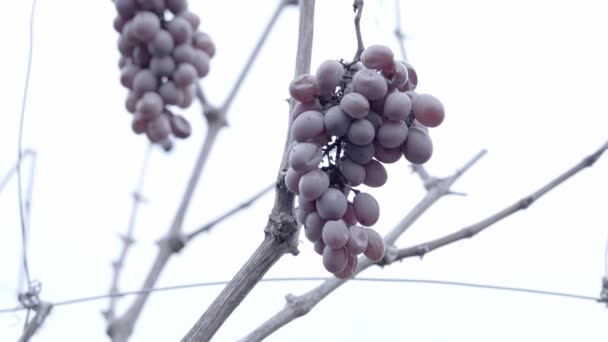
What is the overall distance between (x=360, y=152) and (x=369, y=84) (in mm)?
55

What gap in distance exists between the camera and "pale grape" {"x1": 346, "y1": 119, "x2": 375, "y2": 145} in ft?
1.75

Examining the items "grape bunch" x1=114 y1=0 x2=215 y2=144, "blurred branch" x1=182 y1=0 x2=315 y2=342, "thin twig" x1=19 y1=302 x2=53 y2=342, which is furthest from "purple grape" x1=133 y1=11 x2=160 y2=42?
"blurred branch" x1=182 y1=0 x2=315 y2=342

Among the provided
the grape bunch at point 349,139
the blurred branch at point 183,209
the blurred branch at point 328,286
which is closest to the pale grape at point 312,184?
the grape bunch at point 349,139

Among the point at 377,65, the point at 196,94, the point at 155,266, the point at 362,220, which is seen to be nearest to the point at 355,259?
the point at 362,220

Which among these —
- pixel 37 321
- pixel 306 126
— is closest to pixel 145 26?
pixel 37 321

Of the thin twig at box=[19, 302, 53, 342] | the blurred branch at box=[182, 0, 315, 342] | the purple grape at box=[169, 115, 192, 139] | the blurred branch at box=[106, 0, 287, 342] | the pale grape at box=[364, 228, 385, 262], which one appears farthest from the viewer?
the purple grape at box=[169, 115, 192, 139]

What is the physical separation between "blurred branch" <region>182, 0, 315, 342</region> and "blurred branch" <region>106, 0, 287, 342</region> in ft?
1.40

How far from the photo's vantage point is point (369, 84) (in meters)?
0.53

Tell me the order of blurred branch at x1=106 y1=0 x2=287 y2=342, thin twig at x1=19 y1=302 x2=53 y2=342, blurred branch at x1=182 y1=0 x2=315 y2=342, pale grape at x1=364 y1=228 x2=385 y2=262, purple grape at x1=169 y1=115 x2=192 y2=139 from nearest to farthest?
blurred branch at x1=182 y1=0 x2=315 y2=342 → pale grape at x1=364 y1=228 x2=385 y2=262 → thin twig at x1=19 y1=302 x2=53 y2=342 → blurred branch at x1=106 y1=0 x2=287 y2=342 → purple grape at x1=169 y1=115 x2=192 y2=139

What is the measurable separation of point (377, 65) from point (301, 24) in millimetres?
98

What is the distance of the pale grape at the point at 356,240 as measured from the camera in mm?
579

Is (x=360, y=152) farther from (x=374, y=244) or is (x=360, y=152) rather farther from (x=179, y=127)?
(x=179, y=127)

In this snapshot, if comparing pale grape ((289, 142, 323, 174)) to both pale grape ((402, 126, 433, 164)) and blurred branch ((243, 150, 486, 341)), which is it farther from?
blurred branch ((243, 150, 486, 341))

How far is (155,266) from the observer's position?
3.12ft
